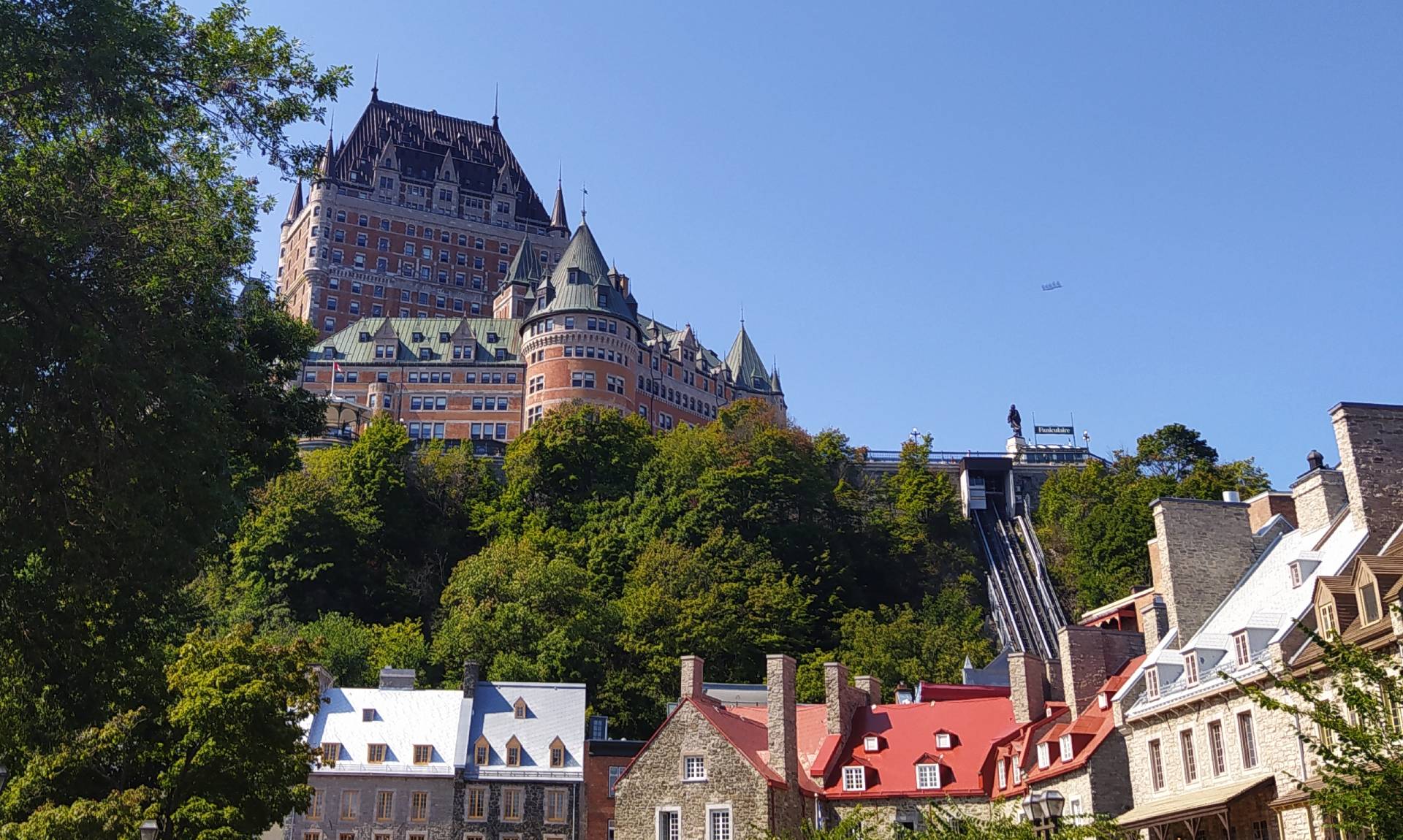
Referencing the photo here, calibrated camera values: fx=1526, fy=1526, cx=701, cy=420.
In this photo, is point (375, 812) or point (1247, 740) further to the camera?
point (375, 812)

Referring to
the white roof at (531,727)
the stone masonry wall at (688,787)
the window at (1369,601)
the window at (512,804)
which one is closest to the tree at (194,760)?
the stone masonry wall at (688,787)

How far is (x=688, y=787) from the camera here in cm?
4709

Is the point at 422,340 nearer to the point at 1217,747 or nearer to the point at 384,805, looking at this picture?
the point at 384,805

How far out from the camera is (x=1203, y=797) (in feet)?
115

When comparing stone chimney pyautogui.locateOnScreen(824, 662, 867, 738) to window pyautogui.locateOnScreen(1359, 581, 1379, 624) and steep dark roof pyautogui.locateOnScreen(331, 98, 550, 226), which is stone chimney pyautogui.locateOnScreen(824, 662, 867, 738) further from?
steep dark roof pyautogui.locateOnScreen(331, 98, 550, 226)

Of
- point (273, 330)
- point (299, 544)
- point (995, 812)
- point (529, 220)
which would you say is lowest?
point (995, 812)

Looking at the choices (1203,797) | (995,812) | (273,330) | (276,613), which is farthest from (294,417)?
(276,613)

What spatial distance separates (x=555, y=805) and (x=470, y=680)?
22.0ft

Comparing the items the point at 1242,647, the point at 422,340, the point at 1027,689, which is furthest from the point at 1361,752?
the point at 422,340

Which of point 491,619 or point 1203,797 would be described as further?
point 491,619

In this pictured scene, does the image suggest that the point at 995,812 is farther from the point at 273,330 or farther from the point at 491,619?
the point at 491,619

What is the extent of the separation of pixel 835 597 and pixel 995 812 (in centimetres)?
5242

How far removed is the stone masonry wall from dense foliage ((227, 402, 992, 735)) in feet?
83.7

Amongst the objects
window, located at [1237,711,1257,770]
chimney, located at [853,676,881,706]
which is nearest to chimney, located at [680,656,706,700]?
chimney, located at [853,676,881,706]
